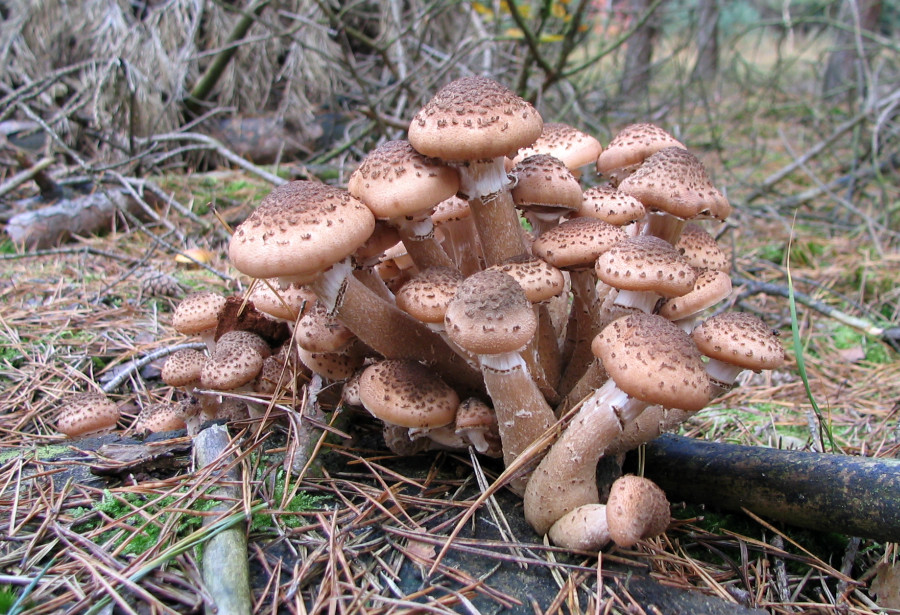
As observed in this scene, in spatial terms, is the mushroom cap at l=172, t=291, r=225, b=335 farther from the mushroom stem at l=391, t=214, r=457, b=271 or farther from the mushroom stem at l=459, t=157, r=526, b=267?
the mushroom stem at l=459, t=157, r=526, b=267

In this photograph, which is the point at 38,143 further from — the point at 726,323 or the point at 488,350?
the point at 726,323

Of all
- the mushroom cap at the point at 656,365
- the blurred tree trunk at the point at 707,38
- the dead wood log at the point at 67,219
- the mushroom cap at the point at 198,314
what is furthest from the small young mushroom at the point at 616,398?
the blurred tree trunk at the point at 707,38

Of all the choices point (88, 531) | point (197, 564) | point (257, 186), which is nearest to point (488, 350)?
point (197, 564)

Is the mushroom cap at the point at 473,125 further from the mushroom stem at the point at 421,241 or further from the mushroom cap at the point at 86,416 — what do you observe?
the mushroom cap at the point at 86,416

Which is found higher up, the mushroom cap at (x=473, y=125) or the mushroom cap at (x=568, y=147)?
the mushroom cap at (x=473, y=125)

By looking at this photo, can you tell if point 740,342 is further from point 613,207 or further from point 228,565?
point 228,565
